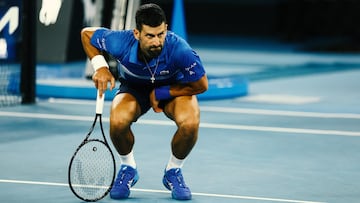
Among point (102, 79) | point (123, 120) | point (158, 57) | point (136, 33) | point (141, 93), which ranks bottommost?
point (123, 120)

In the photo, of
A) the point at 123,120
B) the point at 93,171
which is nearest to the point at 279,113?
the point at 123,120

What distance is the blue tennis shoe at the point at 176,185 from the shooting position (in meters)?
6.04

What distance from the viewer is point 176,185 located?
6.11 m

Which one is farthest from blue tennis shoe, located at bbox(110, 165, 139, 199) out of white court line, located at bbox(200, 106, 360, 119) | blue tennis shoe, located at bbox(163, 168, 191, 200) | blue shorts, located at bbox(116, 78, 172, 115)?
white court line, located at bbox(200, 106, 360, 119)

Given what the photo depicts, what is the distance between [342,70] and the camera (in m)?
15.9

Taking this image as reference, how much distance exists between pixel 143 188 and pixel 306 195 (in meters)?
1.12

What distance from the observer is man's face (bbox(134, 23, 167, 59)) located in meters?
5.77

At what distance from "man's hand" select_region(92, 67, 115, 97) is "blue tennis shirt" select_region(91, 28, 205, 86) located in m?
0.18

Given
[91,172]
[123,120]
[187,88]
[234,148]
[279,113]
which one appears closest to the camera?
[91,172]

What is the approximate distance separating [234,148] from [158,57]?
7.64 ft

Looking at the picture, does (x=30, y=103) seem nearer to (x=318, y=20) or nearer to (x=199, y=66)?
(x=199, y=66)

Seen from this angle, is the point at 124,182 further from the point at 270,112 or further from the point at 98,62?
the point at 270,112

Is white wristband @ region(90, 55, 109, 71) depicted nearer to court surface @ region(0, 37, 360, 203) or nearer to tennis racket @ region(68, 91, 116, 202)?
tennis racket @ region(68, 91, 116, 202)

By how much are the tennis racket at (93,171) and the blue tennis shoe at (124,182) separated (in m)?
0.11
